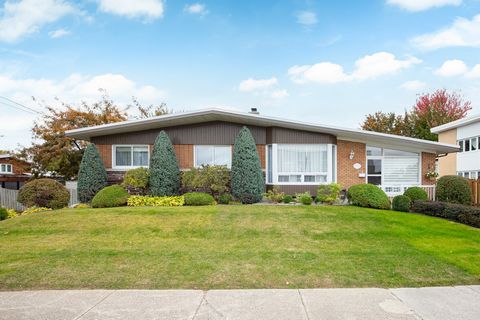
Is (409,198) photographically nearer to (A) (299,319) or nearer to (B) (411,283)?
(B) (411,283)

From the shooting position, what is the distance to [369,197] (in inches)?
484

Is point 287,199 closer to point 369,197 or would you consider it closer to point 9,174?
point 369,197

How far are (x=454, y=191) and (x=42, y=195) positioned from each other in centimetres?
1671

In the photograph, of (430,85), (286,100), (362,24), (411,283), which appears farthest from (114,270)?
(430,85)

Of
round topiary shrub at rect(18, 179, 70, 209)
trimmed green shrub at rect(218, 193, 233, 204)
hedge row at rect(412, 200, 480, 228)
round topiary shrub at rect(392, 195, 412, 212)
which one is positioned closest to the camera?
hedge row at rect(412, 200, 480, 228)

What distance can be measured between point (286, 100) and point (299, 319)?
753 inches

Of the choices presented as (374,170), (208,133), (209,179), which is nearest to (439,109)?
(374,170)

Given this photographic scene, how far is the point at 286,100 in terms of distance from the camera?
22062 millimetres

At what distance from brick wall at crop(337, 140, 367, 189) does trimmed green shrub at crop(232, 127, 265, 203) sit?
430 centimetres

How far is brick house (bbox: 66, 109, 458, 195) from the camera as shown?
15.0 meters

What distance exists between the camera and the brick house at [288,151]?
1499cm

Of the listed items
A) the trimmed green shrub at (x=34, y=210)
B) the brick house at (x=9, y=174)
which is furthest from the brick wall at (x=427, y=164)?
the brick house at (x=9, y=174)

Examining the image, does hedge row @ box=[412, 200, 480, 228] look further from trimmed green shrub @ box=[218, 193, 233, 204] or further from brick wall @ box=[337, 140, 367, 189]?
trimmed green shrub @ box=[218, 193, 233, 204]

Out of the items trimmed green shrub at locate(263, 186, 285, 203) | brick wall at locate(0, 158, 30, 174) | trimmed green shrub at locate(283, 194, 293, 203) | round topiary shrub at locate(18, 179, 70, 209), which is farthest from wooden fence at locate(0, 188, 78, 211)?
trimmed green shrub at locate(283, 194, 293, 203)
